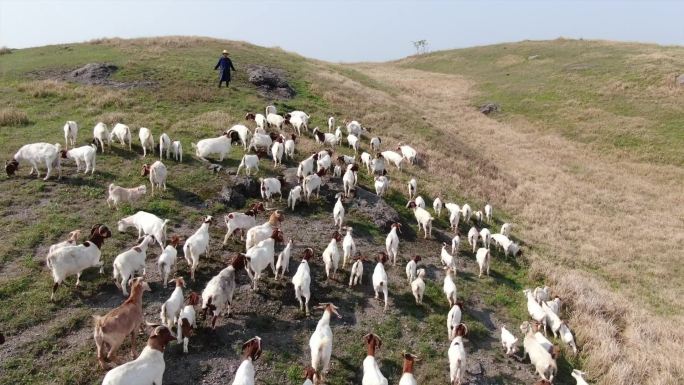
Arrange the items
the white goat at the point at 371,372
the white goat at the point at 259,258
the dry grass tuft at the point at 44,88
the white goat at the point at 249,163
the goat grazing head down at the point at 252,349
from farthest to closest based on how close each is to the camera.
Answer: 1. the dry grass tuft at the point at 44,88
2. the white goat at the point at 249,163
3. the white goat at the point at 259,258
4. the white goat at the point at 371,372
5. the goat grazing head down at the point at 252,349

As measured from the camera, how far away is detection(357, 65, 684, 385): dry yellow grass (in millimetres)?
13906

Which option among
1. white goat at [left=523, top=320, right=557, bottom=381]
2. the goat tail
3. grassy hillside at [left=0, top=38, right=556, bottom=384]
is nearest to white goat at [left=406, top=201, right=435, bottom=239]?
grassy hillside at [left=0, top=38, right=556, bottom=384]

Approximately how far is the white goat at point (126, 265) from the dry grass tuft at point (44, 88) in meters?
21.1

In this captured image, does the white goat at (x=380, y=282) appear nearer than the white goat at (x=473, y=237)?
Yes

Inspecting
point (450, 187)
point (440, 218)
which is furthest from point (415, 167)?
point (440, 218)

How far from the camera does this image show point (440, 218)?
69.6ft

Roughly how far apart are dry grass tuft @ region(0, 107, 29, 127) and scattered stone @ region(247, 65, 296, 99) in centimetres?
1448

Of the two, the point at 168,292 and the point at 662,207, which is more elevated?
the point at 168,292

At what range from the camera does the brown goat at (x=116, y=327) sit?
9617 millimetres

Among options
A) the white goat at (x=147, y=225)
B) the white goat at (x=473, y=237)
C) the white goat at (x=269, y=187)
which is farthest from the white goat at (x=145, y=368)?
the white goat at (x=473, y=237)

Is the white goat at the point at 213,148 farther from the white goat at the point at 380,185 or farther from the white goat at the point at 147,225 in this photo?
the white goat at the point at 380,185

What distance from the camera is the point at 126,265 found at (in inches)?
485

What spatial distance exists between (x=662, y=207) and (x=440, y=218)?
18.9m

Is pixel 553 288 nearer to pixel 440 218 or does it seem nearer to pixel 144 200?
pixel 440 218
